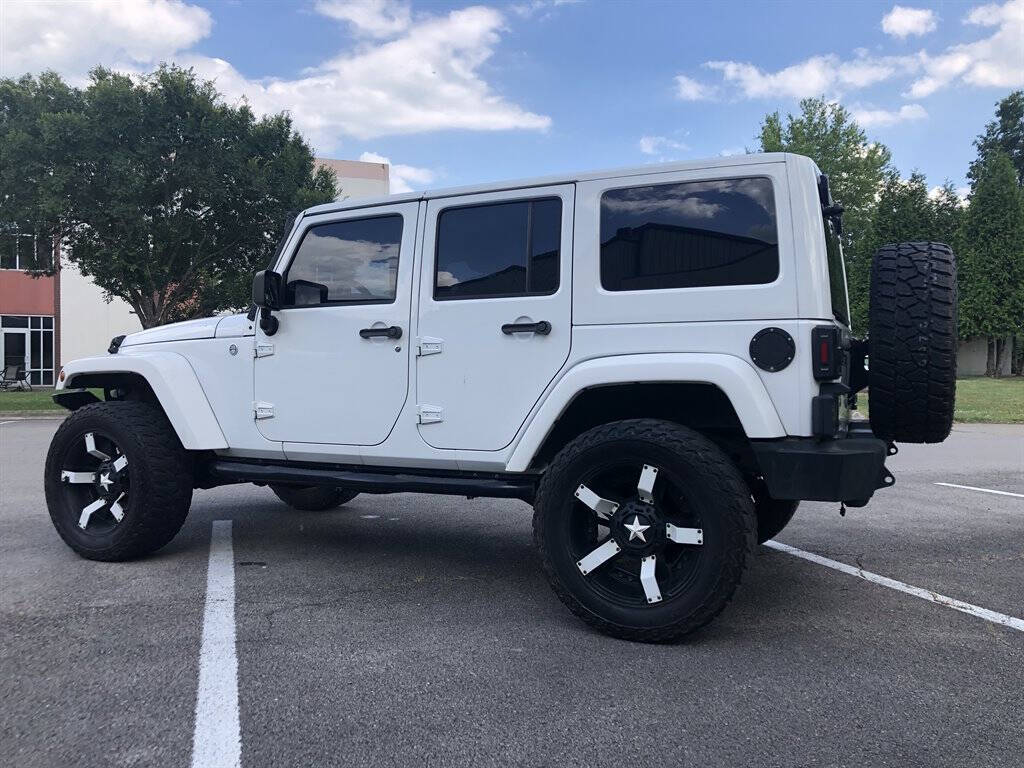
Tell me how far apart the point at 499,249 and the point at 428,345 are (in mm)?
603

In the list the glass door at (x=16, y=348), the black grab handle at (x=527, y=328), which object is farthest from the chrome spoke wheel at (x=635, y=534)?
the glass door at (x=16, y=348)

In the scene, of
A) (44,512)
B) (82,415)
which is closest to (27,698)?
(82,415)

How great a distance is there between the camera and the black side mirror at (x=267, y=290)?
4328mm

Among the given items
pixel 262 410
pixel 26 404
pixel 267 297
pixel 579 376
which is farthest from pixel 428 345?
pixel 26 404

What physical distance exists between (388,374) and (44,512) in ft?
12.4

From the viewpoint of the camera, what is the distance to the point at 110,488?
4688 mm

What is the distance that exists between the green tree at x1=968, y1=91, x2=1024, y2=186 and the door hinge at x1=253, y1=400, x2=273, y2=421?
6364 cm

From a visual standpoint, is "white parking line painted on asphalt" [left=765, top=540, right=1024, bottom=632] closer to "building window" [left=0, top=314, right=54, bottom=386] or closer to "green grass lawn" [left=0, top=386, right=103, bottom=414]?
"green grass lawn" [left=0, top=386, right=103, bottom=414]

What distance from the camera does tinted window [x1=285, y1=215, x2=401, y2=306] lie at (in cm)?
427

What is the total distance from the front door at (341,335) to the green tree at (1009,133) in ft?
207

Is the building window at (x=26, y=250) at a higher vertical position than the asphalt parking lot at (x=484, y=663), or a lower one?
higher

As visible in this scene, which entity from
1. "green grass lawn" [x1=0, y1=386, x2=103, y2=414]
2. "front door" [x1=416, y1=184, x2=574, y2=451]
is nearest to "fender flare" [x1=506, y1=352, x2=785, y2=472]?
"front door" [x1=416, y1=184, x2=574, y2=451]

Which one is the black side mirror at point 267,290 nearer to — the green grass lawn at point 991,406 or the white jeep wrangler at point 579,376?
the white jeep wrangler at point 579,376

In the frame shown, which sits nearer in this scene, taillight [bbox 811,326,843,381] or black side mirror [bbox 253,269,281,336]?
taillight [bbox 811,326,843,381]
